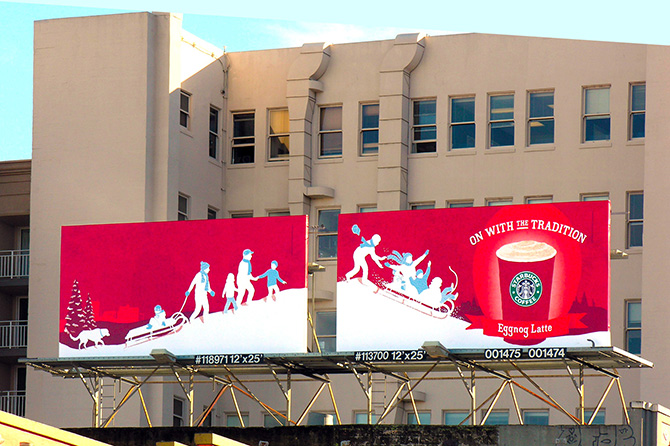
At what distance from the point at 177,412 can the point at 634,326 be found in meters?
14.5

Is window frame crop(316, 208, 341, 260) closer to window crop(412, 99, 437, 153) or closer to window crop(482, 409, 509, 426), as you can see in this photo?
window crop(412, 99, 437, 153)

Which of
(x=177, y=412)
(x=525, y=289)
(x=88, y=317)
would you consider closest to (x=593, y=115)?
(x=525, y=289)

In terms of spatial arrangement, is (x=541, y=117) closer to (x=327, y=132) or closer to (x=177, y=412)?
(x=327, y=132)

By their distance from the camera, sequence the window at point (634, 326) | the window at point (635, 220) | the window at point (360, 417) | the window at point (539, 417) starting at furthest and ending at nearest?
1. the window at point (360, 417)
2. the window at point (635, 220)
3. the window at point (539, 417)
4. the window at point (634, 326)

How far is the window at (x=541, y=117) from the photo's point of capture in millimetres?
39156

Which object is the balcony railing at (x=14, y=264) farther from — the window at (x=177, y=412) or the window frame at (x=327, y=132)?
the window frame at (x=327, y=132)

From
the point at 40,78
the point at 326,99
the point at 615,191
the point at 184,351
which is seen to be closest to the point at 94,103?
the point at 40,78

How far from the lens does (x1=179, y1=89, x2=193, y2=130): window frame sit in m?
40.2

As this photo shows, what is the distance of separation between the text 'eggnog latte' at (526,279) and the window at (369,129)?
11.9 metres

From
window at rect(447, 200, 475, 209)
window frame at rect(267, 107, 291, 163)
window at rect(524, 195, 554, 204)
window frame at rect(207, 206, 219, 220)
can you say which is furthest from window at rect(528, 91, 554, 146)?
window frame at rect(207, 206, 219, 220)

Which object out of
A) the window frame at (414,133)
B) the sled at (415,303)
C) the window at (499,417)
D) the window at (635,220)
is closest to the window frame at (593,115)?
the window at (635,220)

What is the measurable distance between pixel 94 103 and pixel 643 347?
18.4 m

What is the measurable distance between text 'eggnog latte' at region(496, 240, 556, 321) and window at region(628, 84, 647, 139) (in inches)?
380

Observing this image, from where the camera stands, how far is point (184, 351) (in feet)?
105
